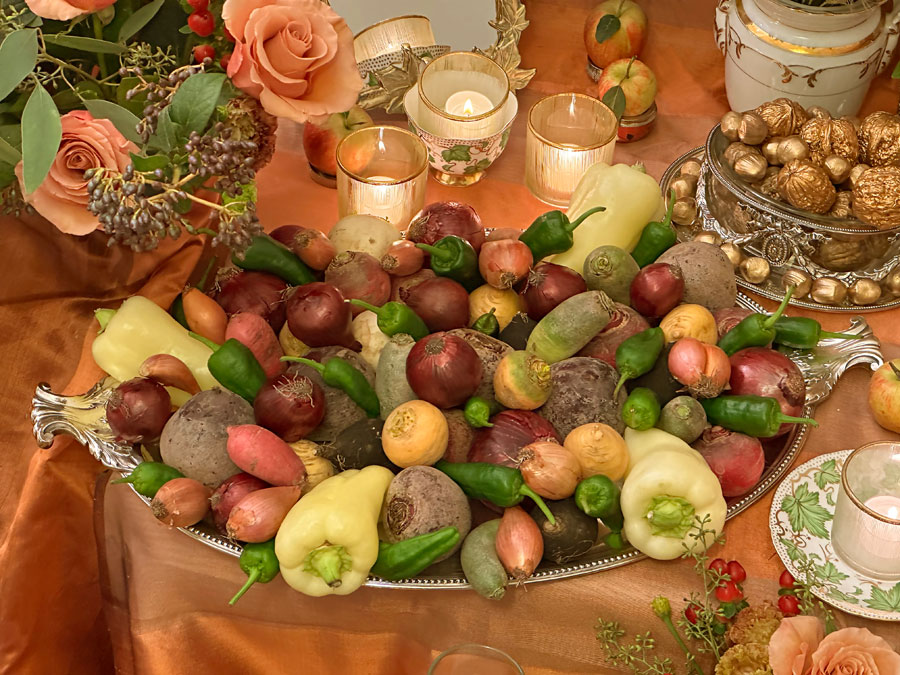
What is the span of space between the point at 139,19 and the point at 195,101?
0.16 m

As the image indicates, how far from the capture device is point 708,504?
0.91 meters

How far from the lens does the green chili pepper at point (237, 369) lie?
972 millimetres

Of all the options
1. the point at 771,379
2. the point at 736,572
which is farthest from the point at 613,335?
the point at 736,572

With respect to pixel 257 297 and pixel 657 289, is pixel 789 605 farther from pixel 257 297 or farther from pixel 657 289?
pixel 257 297

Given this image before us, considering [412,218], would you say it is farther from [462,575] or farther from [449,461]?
[462,575]

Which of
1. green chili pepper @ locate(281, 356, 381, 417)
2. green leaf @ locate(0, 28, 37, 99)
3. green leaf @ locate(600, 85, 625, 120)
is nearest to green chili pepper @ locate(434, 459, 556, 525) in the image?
green chili pepper @ locate(281, 356, 381, 417)

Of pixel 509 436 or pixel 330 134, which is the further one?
pixel 330 134

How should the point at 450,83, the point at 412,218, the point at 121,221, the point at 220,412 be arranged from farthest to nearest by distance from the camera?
1. the point at 450,83
2. the point at 412,218
3. the point at 220,412
4. the point at 121,221

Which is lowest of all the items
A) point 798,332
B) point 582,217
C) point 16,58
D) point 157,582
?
point 157,582

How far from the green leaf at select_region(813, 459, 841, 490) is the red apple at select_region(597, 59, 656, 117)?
65cm

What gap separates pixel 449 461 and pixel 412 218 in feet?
1.37

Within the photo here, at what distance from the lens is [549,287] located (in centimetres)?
106

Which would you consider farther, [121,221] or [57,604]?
Answer: [57,604]

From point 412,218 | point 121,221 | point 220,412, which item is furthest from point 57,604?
point 412,218
